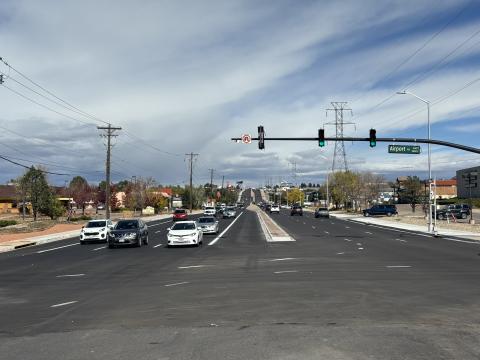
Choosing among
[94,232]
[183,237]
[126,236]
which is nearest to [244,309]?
[183,237]

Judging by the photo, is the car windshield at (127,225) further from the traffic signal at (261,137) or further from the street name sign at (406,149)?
the street name sign at (406,149)

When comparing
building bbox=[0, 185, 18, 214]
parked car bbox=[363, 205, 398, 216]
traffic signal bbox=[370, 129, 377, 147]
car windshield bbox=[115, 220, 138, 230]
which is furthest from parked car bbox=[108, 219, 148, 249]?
building bbox=[0, 185, 18, 214]

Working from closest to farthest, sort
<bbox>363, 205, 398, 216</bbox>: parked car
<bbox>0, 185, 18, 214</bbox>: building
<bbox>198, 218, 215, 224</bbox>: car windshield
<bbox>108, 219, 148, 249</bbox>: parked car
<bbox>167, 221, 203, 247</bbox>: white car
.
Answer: <bbox>167, 221, 203, 247</bbox>: white car, <bbox>108, 219, 148, 249</bbox>: parked car, <bbox>198, 218, 215, 224</bbox>: car windshield, <bbox>363, 205, 398, 216</bbox>: parked car, <bbox>0, 185, 18, 214</bbox>: building

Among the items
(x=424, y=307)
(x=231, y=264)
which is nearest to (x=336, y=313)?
(x=424, y=307)

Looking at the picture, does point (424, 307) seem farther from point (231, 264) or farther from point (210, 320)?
point (231, 264)

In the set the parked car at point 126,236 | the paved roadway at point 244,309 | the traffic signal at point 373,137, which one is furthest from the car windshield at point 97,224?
the traffic signal at point 373,137

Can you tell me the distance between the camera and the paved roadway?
7938 millimetres

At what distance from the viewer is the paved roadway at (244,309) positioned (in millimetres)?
7938

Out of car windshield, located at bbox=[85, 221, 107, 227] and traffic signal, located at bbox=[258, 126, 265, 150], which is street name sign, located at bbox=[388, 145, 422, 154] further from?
car windshield, located at bbox=[85, 221, 107, 227]

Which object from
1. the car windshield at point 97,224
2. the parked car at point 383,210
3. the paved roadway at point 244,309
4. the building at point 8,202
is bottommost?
the paved roadway at point 244,309

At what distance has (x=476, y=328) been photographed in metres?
→ 9.13

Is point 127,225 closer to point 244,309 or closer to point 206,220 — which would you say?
point 206,220

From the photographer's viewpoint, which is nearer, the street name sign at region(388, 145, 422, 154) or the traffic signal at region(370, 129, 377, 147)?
the traffic signal at region(370, 129, 377, 147)

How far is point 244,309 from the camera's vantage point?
1115 centimetres
